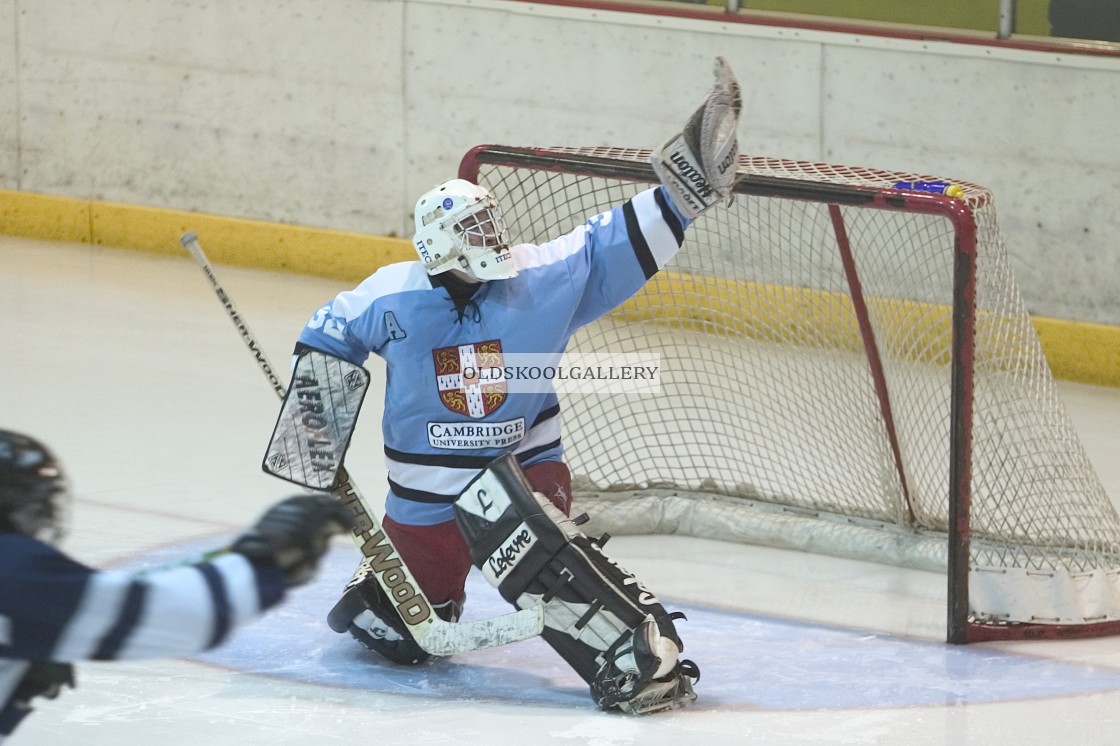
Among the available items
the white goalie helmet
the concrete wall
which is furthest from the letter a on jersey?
the concrete wall

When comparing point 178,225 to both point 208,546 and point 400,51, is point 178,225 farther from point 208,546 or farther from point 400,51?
point 208,546

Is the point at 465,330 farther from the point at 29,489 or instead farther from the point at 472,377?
the point at 29,489

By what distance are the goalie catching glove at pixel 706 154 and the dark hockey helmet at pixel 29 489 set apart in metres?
1.70

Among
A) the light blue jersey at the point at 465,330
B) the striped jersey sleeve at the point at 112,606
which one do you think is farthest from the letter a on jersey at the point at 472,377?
the striped jersey sleeve at the point at 112,606

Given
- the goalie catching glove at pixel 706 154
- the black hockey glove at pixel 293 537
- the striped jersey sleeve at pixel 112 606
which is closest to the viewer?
the striped jersey sleeve at pixel 112 606

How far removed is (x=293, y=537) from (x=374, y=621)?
1683 mm

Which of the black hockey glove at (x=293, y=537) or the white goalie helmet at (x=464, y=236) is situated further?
the white goalie helmet at (x=464, y=236)

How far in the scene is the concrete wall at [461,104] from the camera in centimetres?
604

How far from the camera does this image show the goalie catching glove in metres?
3.45

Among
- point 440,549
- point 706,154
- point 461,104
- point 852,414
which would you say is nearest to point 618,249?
point 706,154

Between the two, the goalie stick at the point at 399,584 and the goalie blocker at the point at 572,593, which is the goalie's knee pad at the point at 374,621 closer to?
the goalie stick at the point at 399,584

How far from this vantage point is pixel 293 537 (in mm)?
1936

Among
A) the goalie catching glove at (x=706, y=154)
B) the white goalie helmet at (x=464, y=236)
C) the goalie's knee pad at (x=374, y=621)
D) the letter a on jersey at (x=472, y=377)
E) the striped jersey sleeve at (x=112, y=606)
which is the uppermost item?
the goalie catching glove at (x=706, y=154)

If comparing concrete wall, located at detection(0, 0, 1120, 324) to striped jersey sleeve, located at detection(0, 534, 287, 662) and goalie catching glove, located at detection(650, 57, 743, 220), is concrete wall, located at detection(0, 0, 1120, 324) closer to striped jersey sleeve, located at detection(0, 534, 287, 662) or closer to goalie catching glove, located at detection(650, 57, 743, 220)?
goalie catching glove, located at detection(650, 57, 743, 220)
